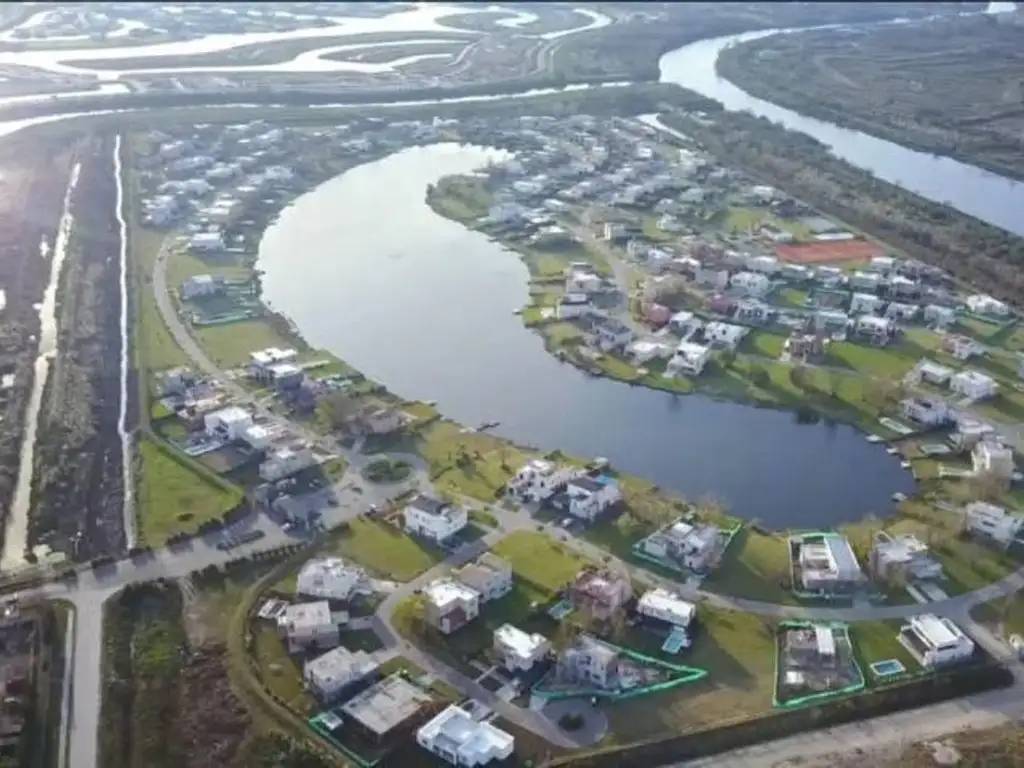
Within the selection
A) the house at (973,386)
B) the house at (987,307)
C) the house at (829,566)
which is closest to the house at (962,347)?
the house at (973,386)

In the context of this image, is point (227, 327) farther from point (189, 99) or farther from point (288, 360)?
point (189, 99)

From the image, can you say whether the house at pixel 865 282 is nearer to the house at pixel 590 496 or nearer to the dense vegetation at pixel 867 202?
the dense vegetation at pixel 867 202

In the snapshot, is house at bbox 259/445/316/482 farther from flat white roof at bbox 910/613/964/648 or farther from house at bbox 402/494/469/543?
flat white roof at bbox 910/613/964/648

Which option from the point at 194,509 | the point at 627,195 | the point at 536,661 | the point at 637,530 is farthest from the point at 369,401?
the point at 627,195

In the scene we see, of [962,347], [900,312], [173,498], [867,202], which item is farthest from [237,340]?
[867,202]

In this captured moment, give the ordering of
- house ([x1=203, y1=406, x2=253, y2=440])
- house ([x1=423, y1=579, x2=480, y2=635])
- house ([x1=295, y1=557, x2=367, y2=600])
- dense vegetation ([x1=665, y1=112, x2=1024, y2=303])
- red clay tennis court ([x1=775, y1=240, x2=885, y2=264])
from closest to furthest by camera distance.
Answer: house ([x1=423, y1=579, x2=480, y2=635]) → house ([x1=295, y1=557, x2=367, y2=600]) → house ([x1=203, y1=406, x2=253, y2=440]) → dense vegetation ([x1=665, y1=112, x2=1024, y2=303]) → red clay tennis court ([x1=775, y1=240, x2=885, y2=264])

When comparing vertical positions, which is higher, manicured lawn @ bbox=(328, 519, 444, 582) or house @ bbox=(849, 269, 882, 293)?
manicured lawn @ bbox=(328, 519, 444, 582)

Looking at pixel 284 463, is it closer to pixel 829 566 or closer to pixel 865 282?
pixel 829 566

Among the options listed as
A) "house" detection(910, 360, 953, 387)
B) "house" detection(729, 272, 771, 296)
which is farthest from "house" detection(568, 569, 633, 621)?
"house" detection(729, 272, 771, 296)
